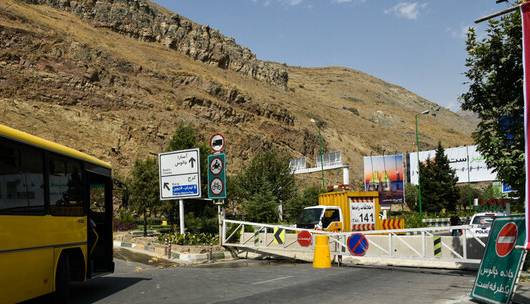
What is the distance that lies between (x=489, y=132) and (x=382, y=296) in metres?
4.89

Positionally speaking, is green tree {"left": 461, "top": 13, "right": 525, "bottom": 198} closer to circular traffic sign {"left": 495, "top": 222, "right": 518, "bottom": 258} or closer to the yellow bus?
circular traffic sign {"left": 495, "top": 222, "right": 518, "bottom": 258}

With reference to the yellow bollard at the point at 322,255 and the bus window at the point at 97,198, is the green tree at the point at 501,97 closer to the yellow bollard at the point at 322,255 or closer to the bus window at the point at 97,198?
the yellow bollard at the point at 322,255

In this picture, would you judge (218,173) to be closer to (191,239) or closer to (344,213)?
(191,239)

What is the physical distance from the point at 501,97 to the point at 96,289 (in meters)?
10.5

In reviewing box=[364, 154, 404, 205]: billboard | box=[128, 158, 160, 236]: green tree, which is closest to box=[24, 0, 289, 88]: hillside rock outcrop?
box=[364, 154, 404, 205]: billboard

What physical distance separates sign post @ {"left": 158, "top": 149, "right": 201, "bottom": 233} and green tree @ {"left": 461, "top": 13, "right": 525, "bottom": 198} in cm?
1272

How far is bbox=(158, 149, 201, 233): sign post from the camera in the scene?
23.5 m

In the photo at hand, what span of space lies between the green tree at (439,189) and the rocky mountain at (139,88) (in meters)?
18.1

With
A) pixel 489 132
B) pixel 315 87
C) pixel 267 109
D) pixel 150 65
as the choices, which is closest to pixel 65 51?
pixel 150 65

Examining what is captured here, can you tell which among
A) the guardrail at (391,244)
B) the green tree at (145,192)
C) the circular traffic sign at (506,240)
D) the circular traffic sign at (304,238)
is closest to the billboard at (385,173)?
the green tree at (145,192)

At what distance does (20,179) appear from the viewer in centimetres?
902

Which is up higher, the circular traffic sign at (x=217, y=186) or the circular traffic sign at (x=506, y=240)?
the circular traffic sign at (x=217, y=186)

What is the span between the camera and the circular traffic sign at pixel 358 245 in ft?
56.3

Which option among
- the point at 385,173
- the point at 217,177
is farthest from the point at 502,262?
the point at 385,173
